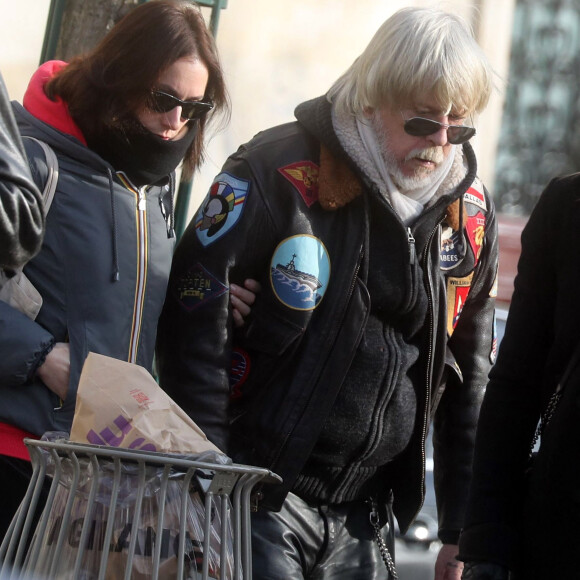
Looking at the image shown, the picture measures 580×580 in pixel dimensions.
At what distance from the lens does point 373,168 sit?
10.4 ft

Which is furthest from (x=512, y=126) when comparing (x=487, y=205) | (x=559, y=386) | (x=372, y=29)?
(x=559, y=386)

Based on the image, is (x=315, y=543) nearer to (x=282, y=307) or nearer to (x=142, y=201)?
(x=282, y=307)

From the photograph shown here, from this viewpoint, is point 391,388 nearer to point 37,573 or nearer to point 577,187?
point 577,187

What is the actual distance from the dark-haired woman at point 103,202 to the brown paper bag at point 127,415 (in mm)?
750

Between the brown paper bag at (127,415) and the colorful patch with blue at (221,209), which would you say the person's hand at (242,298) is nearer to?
the colorful patch with blue at (221,209)

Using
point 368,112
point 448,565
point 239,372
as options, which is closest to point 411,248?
point 368,112

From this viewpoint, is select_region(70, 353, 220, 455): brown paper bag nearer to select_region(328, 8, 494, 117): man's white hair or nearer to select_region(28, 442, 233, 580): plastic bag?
select_region(28, 442, 233, 580): plastic bag

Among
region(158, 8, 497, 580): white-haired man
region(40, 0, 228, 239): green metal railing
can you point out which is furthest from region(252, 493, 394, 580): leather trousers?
region(40, 0, 228, 239): green metal railing

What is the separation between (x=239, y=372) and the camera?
311cm

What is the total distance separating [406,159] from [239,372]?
73cm

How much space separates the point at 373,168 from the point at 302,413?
693 millimetres

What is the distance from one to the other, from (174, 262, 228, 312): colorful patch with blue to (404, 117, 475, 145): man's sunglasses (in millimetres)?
660

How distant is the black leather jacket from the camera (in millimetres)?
3002

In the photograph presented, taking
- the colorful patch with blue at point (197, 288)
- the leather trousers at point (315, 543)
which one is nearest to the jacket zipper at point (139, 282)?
the colorful patch with blue at point (197, 288)
